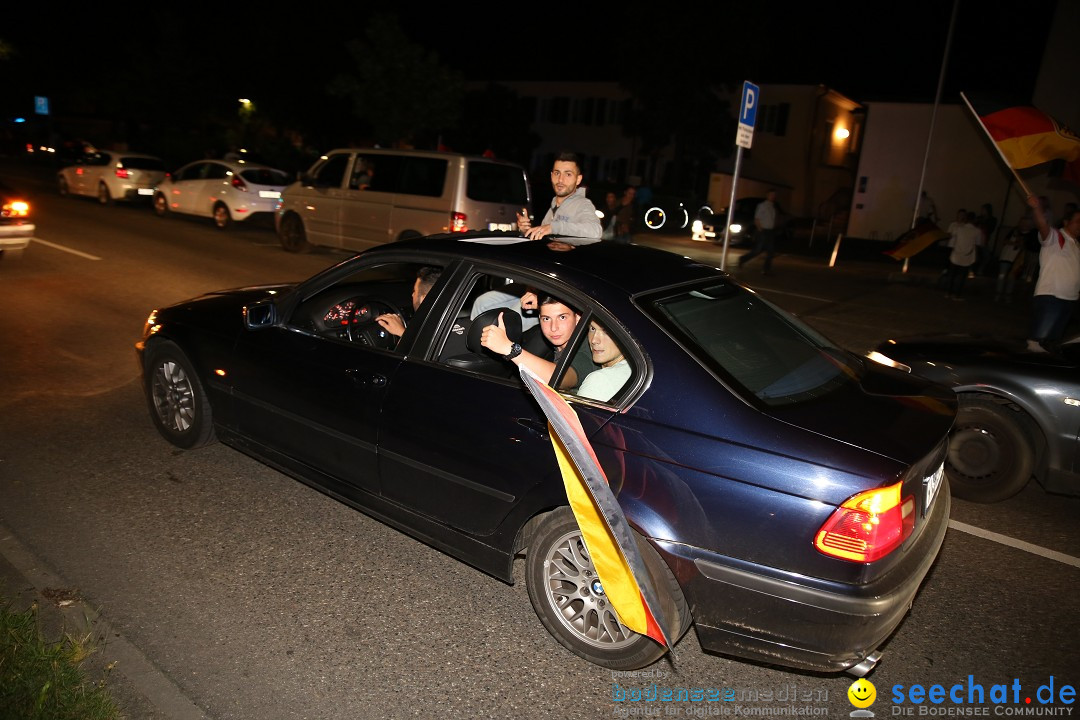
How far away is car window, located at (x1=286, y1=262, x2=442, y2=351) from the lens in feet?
13.8

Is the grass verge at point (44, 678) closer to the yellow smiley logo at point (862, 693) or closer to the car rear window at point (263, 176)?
the yellow smiley logo at point (862, 693)

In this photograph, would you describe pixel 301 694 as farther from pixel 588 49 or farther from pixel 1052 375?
pixel 588 49

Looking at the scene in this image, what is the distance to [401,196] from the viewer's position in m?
12.0

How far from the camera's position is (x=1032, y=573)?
161 inches

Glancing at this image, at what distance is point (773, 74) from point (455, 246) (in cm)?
4268

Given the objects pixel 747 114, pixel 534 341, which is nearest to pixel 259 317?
pixel 534 341

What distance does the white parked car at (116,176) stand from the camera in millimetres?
19875

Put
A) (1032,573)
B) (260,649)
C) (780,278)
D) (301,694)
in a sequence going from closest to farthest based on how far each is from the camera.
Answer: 1. (301,694)
2. (260,649)
3. (1032,573)
4. (780,278)

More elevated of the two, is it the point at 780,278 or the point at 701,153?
the point at 701,153

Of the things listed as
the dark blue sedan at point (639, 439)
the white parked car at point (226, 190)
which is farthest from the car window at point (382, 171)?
the dark blue sedan at point (639, 439)

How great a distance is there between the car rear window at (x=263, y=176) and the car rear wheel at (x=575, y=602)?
15227 millimetres

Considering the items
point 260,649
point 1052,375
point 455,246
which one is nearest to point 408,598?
point 260,649

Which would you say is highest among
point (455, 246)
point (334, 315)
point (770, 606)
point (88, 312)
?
point (455, 246)

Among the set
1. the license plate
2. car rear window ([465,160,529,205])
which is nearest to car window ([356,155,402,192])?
car rear window ([465,160,529,205])
